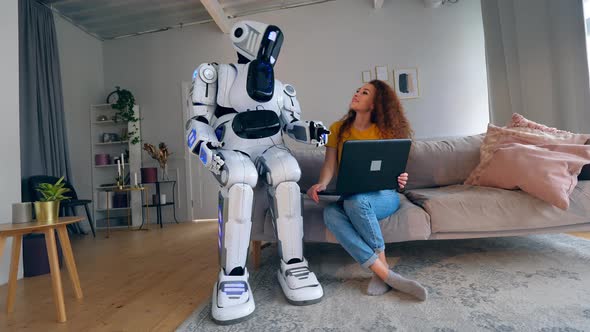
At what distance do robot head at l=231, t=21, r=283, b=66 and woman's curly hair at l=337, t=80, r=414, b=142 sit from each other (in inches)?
22.2

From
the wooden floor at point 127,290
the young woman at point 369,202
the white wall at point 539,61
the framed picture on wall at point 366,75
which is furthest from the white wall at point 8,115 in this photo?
the white wall at point 539,61

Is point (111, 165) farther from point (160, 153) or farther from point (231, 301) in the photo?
point (231, 301)

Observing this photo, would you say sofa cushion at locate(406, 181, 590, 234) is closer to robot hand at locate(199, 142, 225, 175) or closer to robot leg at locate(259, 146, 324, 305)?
robot leg at locate(259, 146, 324, 305)

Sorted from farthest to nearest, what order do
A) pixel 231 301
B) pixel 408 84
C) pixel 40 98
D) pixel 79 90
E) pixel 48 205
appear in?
pixel 79 90, pixel 408 84, pixel 40 98, pixel 48 205, pixel 231 301

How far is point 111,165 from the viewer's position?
4.28 metres

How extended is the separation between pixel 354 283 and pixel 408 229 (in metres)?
0.36

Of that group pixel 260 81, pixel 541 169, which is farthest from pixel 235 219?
pixel 541 169

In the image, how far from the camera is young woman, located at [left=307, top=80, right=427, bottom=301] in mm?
1307

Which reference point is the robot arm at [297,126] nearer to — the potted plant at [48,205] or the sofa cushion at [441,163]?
the sofa cushion at [441,163]

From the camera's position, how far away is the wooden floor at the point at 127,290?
1234 mm

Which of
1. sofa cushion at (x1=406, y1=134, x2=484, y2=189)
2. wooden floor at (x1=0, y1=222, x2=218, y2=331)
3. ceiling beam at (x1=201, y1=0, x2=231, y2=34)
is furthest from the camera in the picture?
ceiling beam at (x1=201, y1=0, x2=231, y2=34)

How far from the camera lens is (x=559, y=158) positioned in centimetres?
153

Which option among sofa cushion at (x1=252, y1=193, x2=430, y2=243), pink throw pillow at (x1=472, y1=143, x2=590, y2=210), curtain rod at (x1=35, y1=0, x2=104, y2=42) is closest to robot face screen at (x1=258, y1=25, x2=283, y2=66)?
sofa cushion at (x1=252, y1=193, x2=430, y2=243)

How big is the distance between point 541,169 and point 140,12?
4614mm
